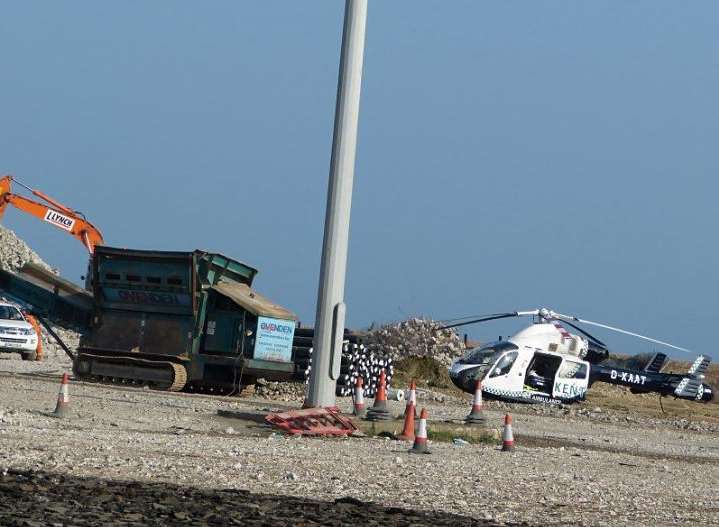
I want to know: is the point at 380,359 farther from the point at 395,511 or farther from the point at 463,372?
the point at 395,511

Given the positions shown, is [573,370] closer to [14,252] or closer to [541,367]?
[541,367]

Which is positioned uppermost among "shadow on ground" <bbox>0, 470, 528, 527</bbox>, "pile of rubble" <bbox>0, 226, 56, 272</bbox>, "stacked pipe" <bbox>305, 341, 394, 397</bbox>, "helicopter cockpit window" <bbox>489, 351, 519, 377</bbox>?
"pile of rubble" <bbox>0, 226, 56, 272</bbox>

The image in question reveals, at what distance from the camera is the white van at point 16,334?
127ft

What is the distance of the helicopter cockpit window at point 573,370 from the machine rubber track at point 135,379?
37.4 ft

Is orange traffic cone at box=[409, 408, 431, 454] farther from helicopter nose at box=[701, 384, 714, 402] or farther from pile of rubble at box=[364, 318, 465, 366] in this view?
helicopter nose at box=[701, 384, 714, 402]

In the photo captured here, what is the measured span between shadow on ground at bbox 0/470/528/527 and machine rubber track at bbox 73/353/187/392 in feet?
59.2

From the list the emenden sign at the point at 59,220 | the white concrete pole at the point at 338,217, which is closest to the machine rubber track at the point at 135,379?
the emenden sign at the point at 59,220

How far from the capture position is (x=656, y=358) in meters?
41.1

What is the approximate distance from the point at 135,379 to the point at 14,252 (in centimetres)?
3309

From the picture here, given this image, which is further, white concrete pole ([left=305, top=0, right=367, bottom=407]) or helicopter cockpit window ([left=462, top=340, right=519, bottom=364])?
helicopter cockpit window ([left=462, top=340, right=519, bottom=364])

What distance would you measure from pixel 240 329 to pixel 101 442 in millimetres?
14270

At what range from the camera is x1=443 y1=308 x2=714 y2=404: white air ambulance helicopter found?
117 feet

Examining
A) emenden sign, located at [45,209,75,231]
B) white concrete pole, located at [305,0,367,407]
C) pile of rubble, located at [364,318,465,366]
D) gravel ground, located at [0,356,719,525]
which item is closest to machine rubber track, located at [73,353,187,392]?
gravel ground, located at [0,356,719,525]

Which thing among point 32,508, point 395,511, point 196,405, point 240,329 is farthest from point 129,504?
point 240,329
